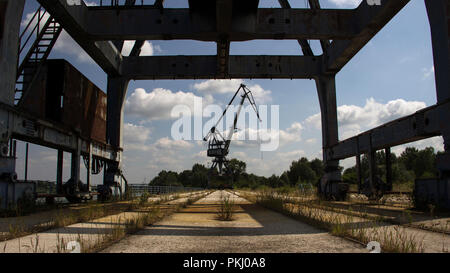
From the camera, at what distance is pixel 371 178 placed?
44.7 feet

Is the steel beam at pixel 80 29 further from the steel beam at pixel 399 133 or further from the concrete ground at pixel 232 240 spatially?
the steel beam at pixel 399 133

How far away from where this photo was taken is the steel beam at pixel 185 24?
11672 millimetres

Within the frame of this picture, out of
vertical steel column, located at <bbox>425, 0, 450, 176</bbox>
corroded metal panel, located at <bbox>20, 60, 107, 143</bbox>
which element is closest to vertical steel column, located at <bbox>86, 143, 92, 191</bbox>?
corroded metal panel, located at <bbox>20, 60, 107, 143</bbox>

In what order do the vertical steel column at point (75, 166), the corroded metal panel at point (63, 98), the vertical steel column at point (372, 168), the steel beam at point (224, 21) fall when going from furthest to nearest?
the vertical steel column at point (75, 166), the vertical steel column at point (372, 168), the corroded metal panel at point (63, 98), the steel beam at point (224, 21)

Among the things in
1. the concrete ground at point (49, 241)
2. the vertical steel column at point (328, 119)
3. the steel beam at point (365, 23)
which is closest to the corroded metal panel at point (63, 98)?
the concrete ground at point (49, 241)

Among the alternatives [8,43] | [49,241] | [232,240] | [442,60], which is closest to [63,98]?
[8,43]

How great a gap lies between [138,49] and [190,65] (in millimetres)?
3008

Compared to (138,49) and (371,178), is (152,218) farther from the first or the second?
(138,49)

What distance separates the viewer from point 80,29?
11.7 meters

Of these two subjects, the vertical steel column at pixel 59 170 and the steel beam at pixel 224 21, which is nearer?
the steel beam at pixel 224 21

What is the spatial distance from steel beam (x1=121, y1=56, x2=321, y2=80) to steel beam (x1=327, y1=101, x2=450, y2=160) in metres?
4.45

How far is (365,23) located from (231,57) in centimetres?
714

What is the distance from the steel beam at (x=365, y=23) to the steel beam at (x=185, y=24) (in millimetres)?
273
